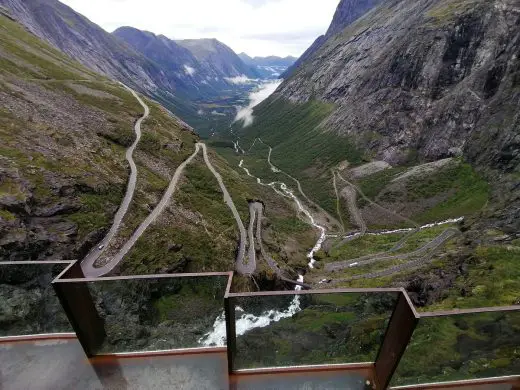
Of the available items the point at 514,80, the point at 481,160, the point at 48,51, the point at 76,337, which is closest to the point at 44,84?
the point at 48,51

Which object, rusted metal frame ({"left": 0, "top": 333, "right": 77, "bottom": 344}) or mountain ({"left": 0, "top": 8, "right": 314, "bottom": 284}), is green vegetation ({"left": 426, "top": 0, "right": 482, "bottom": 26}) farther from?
rusted metal frame ({"left": 0, "top": 333, "right": 77, "bottom": 344})

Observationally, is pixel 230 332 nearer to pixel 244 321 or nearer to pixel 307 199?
pixel 244 321

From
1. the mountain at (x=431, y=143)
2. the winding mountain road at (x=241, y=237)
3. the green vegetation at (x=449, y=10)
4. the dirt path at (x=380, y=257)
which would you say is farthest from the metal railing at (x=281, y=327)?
the green vegetation at (x=449, y=10)

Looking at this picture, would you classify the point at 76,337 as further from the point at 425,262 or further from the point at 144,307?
the point at 425,262

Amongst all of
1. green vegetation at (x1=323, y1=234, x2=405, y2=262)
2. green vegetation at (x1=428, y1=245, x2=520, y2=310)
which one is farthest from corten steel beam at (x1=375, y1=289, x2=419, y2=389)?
green vegetation at (x1=323, y1=234, x2=405, y2=262)

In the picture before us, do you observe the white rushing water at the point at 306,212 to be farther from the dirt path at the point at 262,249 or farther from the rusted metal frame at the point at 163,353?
the rusted metal frame at the point at 163,353

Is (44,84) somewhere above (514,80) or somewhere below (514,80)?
above
